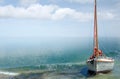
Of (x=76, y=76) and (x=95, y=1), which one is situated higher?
(x=95, y=1)

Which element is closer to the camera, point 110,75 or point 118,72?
point 110,75

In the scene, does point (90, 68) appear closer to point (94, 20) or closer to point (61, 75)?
Answer: point (61, 75)

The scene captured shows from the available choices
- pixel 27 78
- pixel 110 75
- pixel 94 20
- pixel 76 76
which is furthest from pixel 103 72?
pixel 27 78

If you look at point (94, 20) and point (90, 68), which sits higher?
point (94, 20)

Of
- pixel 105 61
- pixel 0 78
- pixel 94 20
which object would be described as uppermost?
pixel 94 20

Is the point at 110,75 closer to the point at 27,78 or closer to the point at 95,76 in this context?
the point at 95,76

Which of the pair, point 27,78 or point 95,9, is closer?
point 27,78

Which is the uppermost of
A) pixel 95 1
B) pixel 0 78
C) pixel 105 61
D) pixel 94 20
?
pixel 95 1

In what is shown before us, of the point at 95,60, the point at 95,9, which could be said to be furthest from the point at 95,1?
the point at 95,60
